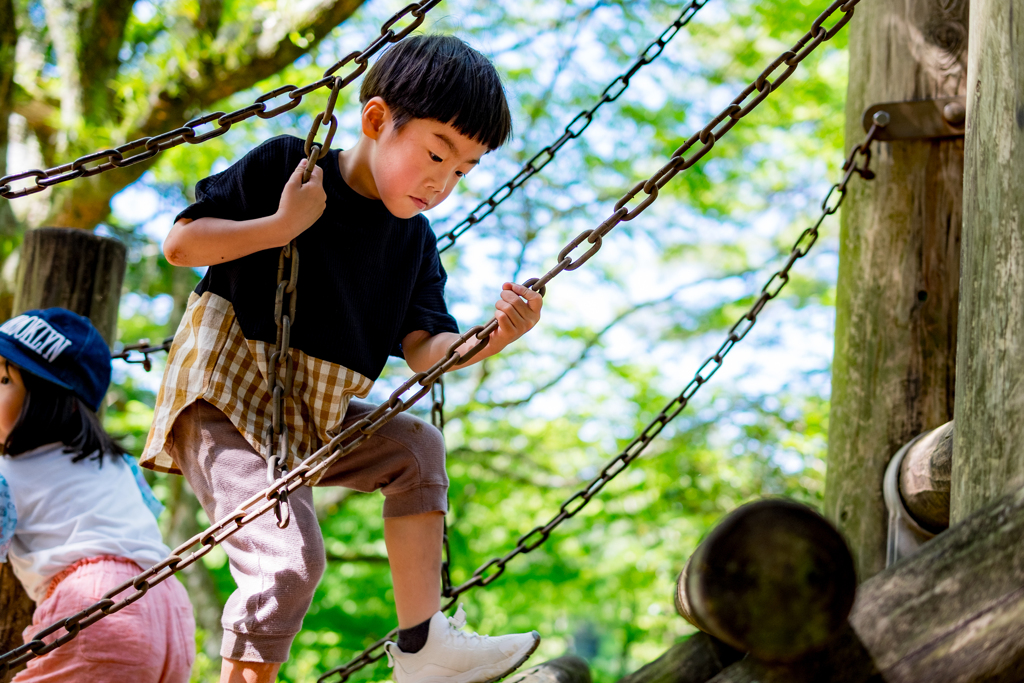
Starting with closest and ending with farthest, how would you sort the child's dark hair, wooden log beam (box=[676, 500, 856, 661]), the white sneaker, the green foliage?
wooden log beam (box=[676, 500, 856, 661])
the white sneaker
the child's dark hair
the green foliage

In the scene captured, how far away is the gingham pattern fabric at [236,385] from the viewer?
1.89m

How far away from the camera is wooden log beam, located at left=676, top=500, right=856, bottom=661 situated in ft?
2.95

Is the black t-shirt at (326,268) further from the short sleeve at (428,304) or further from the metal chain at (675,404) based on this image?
the metal chain at (675,404)

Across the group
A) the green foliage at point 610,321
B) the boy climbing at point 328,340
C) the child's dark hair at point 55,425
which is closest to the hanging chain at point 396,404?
the boy climbing at point 328,340

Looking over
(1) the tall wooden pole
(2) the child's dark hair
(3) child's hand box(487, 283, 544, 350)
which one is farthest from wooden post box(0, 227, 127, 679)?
(1) the tall wooden pole

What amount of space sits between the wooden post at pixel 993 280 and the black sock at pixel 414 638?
1098 millimetres

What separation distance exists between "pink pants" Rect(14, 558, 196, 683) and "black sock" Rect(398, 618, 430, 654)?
736mm

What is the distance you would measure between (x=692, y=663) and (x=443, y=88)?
1.32 metres

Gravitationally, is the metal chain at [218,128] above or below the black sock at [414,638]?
above

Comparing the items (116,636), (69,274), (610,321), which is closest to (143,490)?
(116,636)

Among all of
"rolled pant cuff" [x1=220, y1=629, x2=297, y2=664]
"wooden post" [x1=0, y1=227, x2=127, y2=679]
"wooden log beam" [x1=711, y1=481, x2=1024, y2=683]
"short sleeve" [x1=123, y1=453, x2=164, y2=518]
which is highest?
"wooden post" [x1=0, y1=227, x2=127, y2=679]

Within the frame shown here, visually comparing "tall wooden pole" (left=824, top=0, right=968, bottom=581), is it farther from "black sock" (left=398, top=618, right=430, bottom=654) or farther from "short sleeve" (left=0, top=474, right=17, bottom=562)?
"short sleeve" (left=0, top=474, right=17, bottom=562)

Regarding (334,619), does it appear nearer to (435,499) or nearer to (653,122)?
(653,122)

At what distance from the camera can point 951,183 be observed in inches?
99.0
